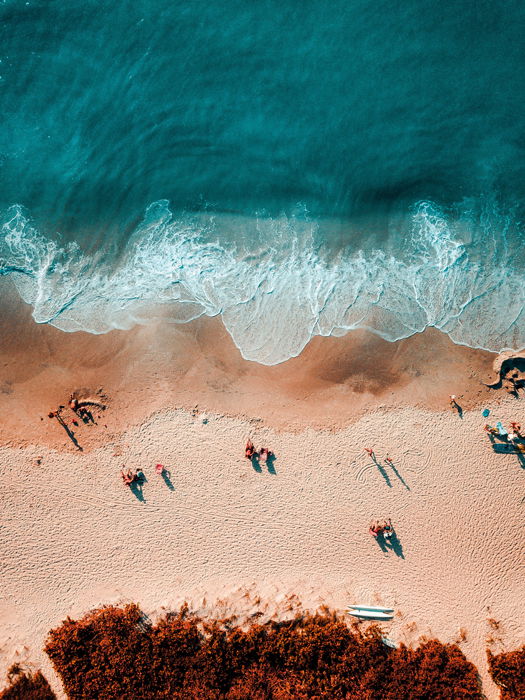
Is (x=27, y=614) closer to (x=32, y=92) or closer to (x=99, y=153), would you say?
(x=99, y=153)

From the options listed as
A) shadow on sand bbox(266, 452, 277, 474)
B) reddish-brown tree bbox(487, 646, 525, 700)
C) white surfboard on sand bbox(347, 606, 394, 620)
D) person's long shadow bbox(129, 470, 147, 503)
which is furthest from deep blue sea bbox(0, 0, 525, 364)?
reddish-brown tree bbox(487, 646, 525, 700)

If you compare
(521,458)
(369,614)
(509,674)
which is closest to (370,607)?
(369,614)

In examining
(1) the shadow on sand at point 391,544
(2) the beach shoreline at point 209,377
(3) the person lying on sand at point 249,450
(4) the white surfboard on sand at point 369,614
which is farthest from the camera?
(2) the beach shoreline at point 209,377

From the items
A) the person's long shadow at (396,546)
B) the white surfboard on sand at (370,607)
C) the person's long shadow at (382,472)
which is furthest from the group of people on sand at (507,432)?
the white surfboard on sand at (370,607)

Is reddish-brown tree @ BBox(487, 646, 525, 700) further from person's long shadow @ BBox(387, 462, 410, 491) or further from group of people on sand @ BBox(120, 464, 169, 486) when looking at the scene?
group of people on sand @ BBox(120, 464, 169, 486)

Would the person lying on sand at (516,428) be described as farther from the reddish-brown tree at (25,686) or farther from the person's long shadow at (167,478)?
the reddish-brown tree at (25,686)
